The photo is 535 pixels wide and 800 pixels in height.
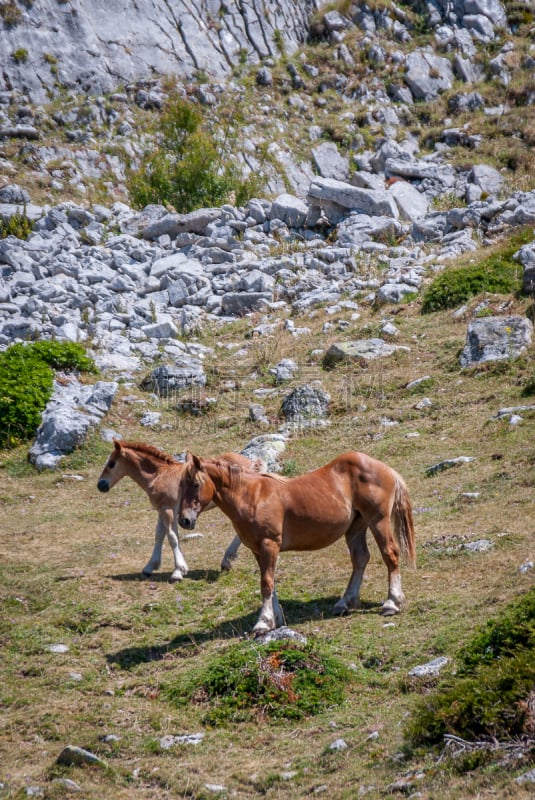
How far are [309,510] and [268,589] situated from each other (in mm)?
969

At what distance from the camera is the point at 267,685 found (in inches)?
307

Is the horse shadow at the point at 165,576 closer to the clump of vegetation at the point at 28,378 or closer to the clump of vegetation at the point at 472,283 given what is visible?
the clump of vegetation at the point at 28,378

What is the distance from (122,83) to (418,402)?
29617 mm

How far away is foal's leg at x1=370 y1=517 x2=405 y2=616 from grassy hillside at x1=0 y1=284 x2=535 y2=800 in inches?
7.3

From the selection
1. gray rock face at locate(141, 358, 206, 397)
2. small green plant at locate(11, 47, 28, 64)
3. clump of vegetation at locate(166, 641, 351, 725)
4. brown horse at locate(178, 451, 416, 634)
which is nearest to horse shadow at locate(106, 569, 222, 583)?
brown horse at locate(178, 451, 416, 634)

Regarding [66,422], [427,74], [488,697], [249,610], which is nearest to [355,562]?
[249,610]

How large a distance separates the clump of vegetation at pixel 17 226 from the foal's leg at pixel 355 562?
2444cm

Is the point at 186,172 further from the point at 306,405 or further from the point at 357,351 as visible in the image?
the point at 306,405

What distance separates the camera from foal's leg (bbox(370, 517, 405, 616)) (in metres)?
9.46

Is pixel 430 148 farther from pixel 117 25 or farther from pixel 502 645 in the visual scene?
pixel 502 645

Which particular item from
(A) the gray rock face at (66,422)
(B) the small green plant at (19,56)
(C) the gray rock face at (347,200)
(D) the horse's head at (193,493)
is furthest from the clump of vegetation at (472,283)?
(B) the small green plant at (19,56)

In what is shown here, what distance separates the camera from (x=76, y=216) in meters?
32.8

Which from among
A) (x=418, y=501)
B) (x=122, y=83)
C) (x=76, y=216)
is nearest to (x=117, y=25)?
(x=122, y=83)

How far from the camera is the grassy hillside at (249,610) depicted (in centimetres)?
647
